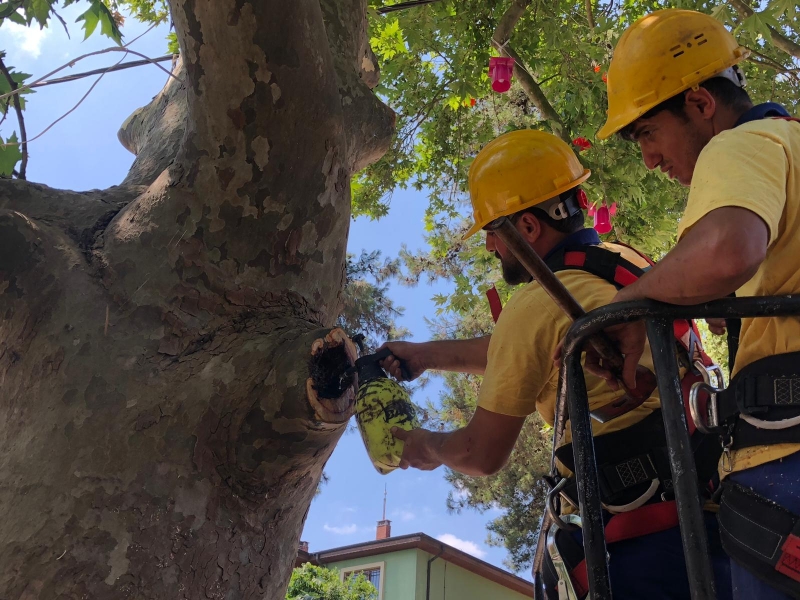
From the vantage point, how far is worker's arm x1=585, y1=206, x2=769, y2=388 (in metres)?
1.35

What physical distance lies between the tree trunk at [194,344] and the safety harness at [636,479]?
719mm

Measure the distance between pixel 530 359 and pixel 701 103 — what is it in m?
0.83

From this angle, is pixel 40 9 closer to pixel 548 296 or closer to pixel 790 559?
pixel 548 296

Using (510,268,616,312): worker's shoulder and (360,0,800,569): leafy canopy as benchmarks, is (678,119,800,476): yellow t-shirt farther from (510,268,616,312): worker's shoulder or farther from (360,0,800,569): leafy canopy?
(360,0,800,569): leafy canopy

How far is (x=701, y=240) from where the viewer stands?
4.53 ft

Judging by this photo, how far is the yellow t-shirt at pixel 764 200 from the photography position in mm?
1396

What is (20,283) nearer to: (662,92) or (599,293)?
(599,293)

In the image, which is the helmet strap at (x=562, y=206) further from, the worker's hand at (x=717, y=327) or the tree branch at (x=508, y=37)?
the tree branch at (x=508, y=37)

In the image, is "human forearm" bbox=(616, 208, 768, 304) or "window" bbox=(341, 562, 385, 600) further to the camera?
"window" bbox=(341, 562, 385, 600)

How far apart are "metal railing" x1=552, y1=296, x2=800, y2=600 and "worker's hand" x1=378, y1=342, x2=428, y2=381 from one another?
1.12 m

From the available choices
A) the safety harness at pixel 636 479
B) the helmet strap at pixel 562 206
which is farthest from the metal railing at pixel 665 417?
the helmet strap at pixel 562 206

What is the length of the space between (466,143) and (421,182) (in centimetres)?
79

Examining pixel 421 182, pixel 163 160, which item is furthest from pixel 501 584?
pixel 163 160

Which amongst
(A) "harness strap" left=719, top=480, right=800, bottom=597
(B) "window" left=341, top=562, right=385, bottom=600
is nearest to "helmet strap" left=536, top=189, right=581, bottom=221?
(A) "harness strap" left=719, top=480, right=800, bottom=597
